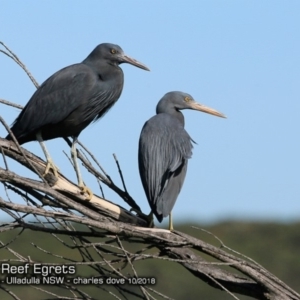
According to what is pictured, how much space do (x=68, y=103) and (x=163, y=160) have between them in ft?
2.71

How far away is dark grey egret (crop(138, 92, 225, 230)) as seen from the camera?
5863 millimetres

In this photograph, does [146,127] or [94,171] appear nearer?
[94,171]

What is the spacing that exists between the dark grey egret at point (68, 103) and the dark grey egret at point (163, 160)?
1.31 feet

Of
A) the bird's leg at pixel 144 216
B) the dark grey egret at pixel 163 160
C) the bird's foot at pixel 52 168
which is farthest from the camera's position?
the dark grey egret at pixel 163 160

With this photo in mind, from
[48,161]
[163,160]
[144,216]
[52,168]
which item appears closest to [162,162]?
[163,160]

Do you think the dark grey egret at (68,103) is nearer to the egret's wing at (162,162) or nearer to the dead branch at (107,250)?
the egret's wing at (162,162)

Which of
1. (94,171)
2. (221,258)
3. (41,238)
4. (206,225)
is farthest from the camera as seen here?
(206,225)

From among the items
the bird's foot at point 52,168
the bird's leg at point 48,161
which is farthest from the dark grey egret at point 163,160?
the bird's foot at point 52,168

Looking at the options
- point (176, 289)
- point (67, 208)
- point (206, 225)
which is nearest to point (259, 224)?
point (206, 225)

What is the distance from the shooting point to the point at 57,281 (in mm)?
4348

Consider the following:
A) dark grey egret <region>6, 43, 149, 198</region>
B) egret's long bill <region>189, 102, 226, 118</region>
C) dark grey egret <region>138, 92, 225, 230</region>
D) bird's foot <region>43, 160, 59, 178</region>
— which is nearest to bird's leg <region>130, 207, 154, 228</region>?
dark grey egret <region>138, 92, 225, 230</region>

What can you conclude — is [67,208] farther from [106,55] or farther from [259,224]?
[259,224]

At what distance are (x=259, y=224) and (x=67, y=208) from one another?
19.8 metres

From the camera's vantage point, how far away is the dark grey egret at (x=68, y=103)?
20.2ft
